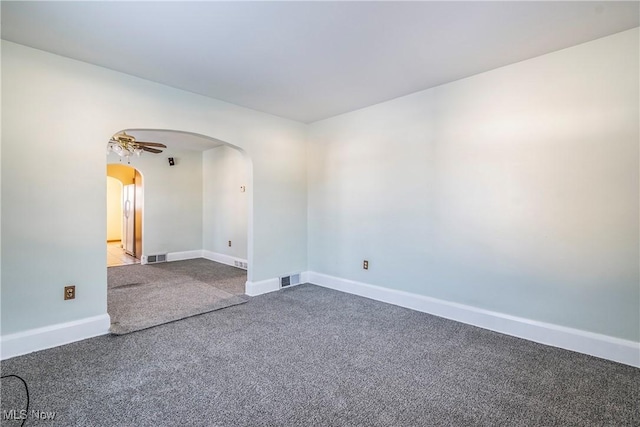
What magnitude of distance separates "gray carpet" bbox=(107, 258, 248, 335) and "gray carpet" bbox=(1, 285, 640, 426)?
33cm

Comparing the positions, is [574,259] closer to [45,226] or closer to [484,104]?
[484,104]

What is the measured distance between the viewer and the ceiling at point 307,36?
1.95 m

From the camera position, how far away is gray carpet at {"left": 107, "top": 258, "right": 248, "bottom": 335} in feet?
10.3

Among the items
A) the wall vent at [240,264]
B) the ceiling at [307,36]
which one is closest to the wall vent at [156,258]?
the wall vent at [240,264]

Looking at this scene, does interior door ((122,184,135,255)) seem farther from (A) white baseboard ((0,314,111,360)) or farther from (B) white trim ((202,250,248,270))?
(A) white baseboard ((0,314,111,360))

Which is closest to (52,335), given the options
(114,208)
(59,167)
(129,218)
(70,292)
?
(70,292)

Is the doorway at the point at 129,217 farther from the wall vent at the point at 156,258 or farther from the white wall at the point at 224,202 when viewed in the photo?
the white wall at the point at 224,202

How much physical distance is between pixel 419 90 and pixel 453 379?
2.86 metres

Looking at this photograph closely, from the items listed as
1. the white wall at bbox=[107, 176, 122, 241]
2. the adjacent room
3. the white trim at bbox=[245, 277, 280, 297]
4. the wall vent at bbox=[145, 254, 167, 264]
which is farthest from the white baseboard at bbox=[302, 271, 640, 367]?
the white wall at bbox=[107, 176, 122, 241]

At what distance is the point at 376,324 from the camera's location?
3.01 metres

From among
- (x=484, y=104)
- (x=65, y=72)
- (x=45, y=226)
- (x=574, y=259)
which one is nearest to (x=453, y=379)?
(x=574, y=259)

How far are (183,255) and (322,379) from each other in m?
5.63

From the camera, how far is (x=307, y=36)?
2258 millimetres

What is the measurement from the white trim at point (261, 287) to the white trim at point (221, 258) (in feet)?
5.67
